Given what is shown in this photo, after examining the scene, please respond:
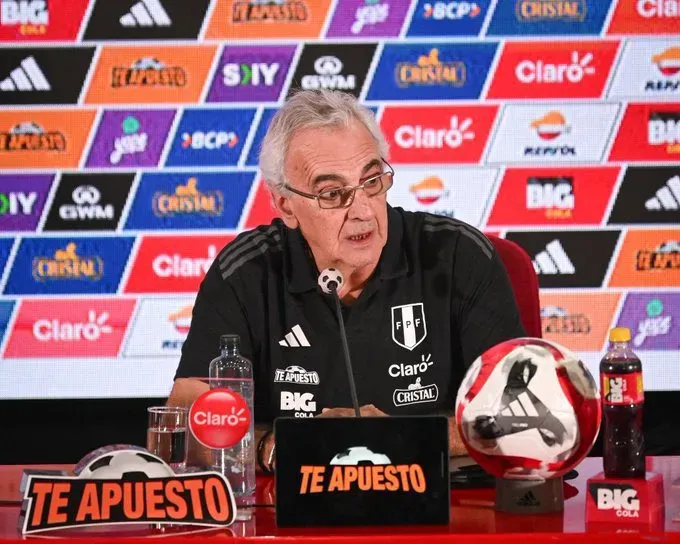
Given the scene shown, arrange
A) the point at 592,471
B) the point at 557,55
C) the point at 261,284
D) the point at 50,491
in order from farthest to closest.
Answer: the point at 557,55 < the point at 261,284 < the point at 592,471 < the point at 50,491

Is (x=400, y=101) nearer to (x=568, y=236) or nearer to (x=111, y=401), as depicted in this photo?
(x=568, y=236)

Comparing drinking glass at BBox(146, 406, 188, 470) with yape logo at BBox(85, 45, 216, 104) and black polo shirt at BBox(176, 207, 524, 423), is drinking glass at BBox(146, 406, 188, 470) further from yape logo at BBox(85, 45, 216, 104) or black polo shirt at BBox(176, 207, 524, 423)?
yape logo at BBox(85, 45, 216, 104)

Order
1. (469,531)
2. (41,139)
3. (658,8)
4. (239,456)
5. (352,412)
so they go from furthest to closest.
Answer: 1. (41,139)
2. (658,8)
3. (352,412)
4. (239,456)
5. (469,531)

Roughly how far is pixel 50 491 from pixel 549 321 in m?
3.08

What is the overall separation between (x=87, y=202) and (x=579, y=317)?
193 cm

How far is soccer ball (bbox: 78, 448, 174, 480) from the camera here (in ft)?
4.84

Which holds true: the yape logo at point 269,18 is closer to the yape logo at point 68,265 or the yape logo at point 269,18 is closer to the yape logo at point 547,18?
the yape logo at point 547,18

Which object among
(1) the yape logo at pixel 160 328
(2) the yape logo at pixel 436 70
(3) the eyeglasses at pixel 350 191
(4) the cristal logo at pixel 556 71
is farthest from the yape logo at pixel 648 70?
(3) the eyeglasses at pixel 350 191

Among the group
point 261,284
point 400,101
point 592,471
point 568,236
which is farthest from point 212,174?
point 592,471

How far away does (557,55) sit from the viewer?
4.25 metres

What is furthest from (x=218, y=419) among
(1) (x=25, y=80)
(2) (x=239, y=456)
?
(1) (x=25, y=80)

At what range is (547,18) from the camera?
4250 mm

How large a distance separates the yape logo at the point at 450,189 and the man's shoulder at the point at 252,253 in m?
1.75

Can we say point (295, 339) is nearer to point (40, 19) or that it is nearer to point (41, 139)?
point (41, 139)
